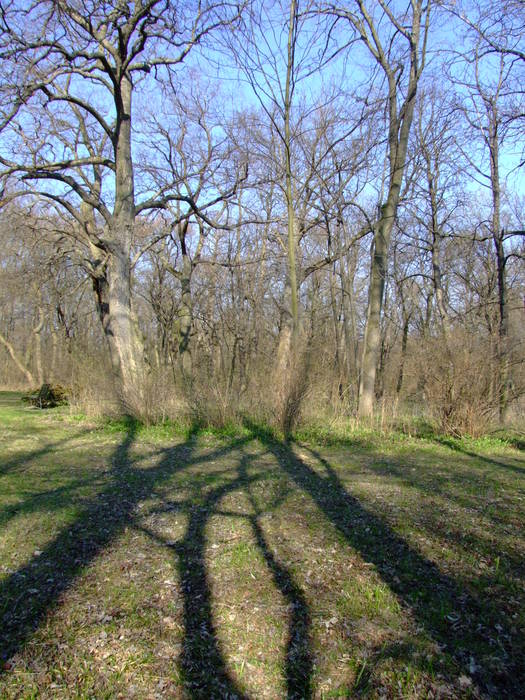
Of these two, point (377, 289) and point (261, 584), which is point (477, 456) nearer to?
point (377, 289)

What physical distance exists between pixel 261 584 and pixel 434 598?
1113mm

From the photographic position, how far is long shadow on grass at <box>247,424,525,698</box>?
2424 millimetres

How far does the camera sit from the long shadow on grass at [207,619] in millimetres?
2367

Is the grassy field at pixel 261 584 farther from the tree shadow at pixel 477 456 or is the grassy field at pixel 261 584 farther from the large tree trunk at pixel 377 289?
the large tree trunk at pixel 377 289

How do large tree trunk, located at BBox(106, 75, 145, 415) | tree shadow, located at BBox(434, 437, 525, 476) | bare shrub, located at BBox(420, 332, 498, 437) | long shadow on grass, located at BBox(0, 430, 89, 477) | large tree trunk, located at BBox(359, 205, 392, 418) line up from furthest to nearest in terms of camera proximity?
large tree trunk, located at BBox(106, 75, 145, 415), large tree trunk, located at BBox(359, 205, 392, 418), bare shrub, located at BBox(420, 332, 498, 437), tree shadow, located at BBox(434, 437, 525, 476), long shadow on grass, located at BBox(0, 430, 89, 477)

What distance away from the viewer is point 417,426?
386 inches

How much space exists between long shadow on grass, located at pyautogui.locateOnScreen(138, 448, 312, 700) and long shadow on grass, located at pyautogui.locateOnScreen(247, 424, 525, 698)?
0.68m

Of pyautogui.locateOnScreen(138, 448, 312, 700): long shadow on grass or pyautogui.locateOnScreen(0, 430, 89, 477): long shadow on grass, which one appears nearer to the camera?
pyautogui.locateOnScreen(138, 448, 312, 700): long shadow on grass

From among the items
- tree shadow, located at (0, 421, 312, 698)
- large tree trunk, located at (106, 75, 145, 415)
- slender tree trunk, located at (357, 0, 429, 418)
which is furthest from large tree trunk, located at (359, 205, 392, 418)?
tree shadow, located at (0, 421, 312, 698)

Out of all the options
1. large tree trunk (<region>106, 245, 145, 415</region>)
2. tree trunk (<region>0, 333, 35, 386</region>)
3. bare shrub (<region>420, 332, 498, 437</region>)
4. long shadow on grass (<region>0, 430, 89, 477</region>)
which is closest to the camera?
long shadow on grass (<region>0, 430, 89, 477</region>)

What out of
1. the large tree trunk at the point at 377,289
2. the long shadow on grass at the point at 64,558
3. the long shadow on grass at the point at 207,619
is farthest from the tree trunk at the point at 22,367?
the long shadow on grass at the point at 207,619

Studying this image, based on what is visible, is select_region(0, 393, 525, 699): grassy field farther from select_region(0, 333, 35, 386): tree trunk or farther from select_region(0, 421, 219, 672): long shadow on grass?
select_region(0, 333, 35, 386): tree trunk

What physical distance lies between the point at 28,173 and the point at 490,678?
1229cm

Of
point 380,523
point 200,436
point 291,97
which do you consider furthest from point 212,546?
point 291,97
